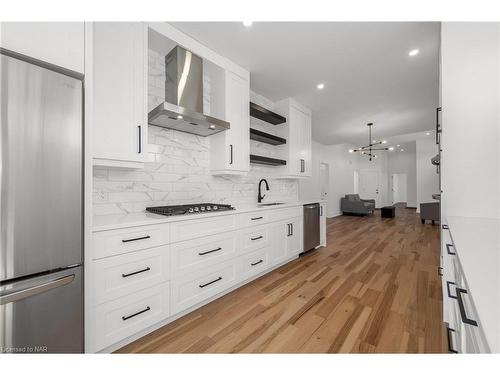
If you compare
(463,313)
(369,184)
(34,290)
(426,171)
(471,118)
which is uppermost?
(426,171)

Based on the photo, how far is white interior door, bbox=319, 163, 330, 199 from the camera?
7.84 meters

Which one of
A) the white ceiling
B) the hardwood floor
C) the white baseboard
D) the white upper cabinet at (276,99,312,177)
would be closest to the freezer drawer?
the hardwood floor

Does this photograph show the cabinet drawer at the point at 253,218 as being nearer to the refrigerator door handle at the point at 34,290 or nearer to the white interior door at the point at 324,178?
the refrigerator door handle at the point at 34,290

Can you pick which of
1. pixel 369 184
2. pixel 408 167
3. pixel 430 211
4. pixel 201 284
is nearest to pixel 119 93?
pixel 201 284

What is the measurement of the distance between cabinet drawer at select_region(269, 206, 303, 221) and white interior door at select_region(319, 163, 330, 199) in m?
4.87

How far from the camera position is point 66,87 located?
1.06m

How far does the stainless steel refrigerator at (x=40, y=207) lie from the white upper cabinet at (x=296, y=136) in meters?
3.01

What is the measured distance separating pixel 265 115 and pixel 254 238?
194 cm

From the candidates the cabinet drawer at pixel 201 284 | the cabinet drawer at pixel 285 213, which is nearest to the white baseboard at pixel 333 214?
the cabinet drawer at pixel 285 213

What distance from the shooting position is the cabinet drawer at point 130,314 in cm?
135

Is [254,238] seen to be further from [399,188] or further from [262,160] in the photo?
[399,188]

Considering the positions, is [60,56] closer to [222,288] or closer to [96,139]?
[96,139]

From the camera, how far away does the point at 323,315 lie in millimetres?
1847
